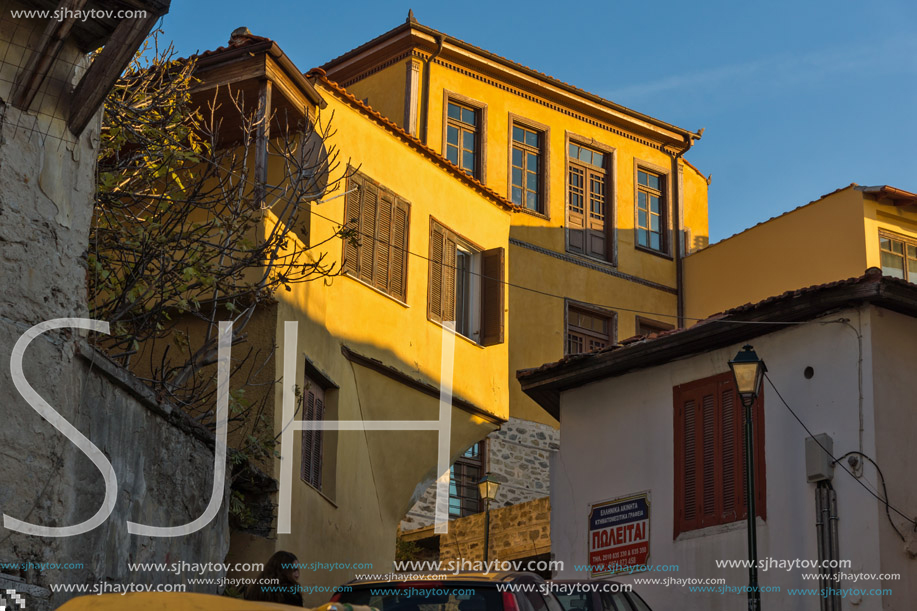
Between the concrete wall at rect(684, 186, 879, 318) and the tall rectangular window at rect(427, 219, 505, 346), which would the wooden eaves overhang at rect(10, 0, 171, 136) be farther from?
the concrete wall at rect(684, 186, 879, 318)

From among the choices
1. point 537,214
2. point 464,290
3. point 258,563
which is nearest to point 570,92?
point 537,214

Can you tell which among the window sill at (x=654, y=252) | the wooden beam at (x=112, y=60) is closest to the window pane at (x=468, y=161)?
the window sill at (x=654, y=252)

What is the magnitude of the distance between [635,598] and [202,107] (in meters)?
8.48

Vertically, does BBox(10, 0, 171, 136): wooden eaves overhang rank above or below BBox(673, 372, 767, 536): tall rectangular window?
above

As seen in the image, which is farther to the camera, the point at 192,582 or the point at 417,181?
the point at 417,181

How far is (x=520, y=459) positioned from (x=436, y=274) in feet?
27.4

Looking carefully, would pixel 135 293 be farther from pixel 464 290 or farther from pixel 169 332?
pixel 464 290

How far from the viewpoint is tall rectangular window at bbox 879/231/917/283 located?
953 inches

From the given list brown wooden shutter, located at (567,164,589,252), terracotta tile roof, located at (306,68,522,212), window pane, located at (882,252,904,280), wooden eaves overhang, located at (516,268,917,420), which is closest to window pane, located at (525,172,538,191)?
brown wooden shutter, located at (567,164,589,252)

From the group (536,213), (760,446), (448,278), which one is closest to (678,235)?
Answer: (536,213)

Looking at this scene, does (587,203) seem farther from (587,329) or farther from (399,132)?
(399,132)

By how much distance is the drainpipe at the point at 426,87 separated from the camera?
2520 centimetres

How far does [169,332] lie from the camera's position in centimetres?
1397

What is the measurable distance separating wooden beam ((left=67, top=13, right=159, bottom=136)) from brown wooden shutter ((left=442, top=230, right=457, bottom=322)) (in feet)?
31.7
